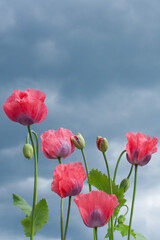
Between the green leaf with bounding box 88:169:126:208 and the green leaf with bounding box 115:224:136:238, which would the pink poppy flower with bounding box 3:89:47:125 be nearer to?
the green leaf with bounding box 88:169:126:208

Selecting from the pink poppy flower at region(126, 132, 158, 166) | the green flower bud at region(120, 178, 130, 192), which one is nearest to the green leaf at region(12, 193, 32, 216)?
the green flower bud at region(120, 178, 130, 192)

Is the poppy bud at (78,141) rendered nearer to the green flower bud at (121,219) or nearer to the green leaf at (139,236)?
the green flower bud at (121,219)

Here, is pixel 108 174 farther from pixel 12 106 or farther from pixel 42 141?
pixel 12 106

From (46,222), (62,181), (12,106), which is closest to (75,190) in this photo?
(62,181)

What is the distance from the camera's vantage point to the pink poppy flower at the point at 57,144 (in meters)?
2.52

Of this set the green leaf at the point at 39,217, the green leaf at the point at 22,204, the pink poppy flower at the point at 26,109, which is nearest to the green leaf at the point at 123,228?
the green leaf at the point at 39,217

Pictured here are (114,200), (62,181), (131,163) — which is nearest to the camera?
(114,200)

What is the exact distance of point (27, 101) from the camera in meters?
2.32

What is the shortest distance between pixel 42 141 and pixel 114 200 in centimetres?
76

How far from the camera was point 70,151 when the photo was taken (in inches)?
102

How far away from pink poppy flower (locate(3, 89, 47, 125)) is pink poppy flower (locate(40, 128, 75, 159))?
0.70 ft

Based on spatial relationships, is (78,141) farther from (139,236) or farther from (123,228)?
(139,236)

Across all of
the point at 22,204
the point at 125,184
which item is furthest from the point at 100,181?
the point at 22,204

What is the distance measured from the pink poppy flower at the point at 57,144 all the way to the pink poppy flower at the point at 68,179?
0.27 meters
